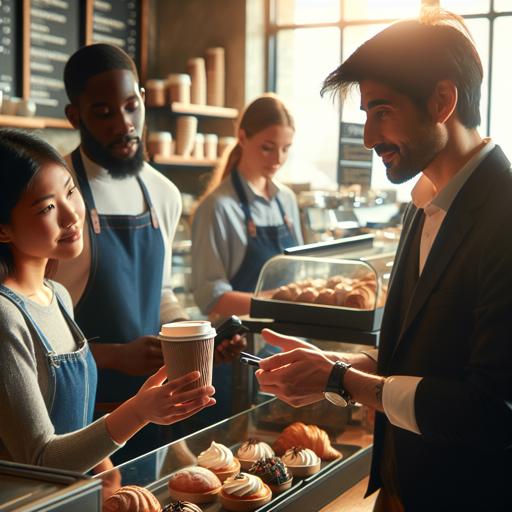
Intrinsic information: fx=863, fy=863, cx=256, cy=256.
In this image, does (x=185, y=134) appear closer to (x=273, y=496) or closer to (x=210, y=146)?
(x=210, y=146)

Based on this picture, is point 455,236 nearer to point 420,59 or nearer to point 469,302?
point 469,302

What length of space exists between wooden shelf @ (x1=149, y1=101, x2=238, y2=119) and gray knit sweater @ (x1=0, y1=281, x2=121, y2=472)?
377 cm

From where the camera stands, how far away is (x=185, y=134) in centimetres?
541

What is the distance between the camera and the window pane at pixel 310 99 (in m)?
5.80

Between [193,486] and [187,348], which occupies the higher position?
[187,348]

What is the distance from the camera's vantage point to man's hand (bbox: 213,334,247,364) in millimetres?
2195

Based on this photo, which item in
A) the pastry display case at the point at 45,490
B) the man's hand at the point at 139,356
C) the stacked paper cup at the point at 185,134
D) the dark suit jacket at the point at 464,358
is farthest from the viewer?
the stacked paper cup at the point at 185,134

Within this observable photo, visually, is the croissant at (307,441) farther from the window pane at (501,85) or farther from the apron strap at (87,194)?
the window pane at (501,85)

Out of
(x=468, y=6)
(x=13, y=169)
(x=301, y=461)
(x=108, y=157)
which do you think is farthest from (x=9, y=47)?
(x=301, y=461)

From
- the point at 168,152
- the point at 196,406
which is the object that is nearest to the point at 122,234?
the point at 196,406

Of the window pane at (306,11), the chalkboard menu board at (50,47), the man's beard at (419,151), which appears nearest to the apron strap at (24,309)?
the man's beard at (419,151)

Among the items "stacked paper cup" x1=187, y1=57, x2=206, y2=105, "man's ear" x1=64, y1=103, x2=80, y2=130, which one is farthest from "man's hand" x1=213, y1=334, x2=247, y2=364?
"stacked paper cup" x1=187, y1=57, x2=206, y2=105

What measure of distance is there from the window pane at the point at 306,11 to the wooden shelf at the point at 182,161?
3.79 ft

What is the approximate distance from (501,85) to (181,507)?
4.14 meters
